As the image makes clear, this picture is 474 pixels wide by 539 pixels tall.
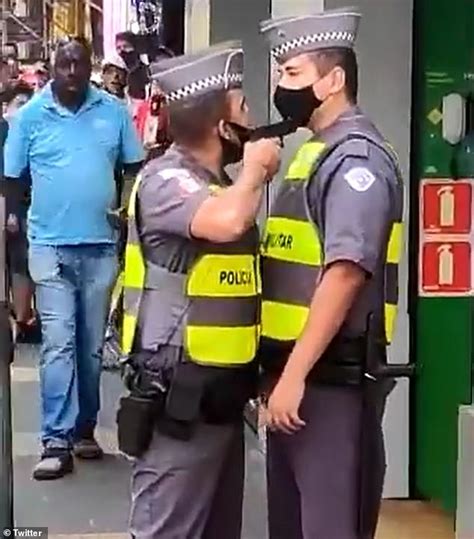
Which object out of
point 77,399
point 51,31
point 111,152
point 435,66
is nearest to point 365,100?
point 435,66

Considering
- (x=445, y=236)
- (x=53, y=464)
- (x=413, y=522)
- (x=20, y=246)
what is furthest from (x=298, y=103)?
(x=20, y=246)

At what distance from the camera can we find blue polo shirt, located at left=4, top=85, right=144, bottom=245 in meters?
6.29

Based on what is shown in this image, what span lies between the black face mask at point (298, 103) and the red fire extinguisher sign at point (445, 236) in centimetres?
174

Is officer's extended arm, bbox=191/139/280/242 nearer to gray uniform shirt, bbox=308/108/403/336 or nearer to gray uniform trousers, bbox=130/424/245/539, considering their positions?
gray uniform shirt, bbox=308/108/403/336

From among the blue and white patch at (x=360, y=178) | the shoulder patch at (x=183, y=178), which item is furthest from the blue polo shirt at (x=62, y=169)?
the blue and white patch at (x=360, y=178)

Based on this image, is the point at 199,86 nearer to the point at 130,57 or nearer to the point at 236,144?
the point at 236,144

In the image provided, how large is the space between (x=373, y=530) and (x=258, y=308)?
27.5 inches

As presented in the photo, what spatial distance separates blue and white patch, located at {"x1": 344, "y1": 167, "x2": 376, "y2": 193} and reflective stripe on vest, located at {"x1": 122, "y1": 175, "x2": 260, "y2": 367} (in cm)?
31

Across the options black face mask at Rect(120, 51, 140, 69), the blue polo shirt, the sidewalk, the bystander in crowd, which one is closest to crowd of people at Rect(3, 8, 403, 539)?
the sidewalk

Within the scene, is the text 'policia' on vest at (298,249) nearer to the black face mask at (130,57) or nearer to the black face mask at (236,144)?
the black face mask at (236,144)

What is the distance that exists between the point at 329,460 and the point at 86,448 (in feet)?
9.69

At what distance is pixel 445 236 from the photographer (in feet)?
18.5

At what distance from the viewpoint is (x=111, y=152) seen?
6391 millimetres

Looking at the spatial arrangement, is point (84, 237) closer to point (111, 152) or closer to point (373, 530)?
point (111, 152)
